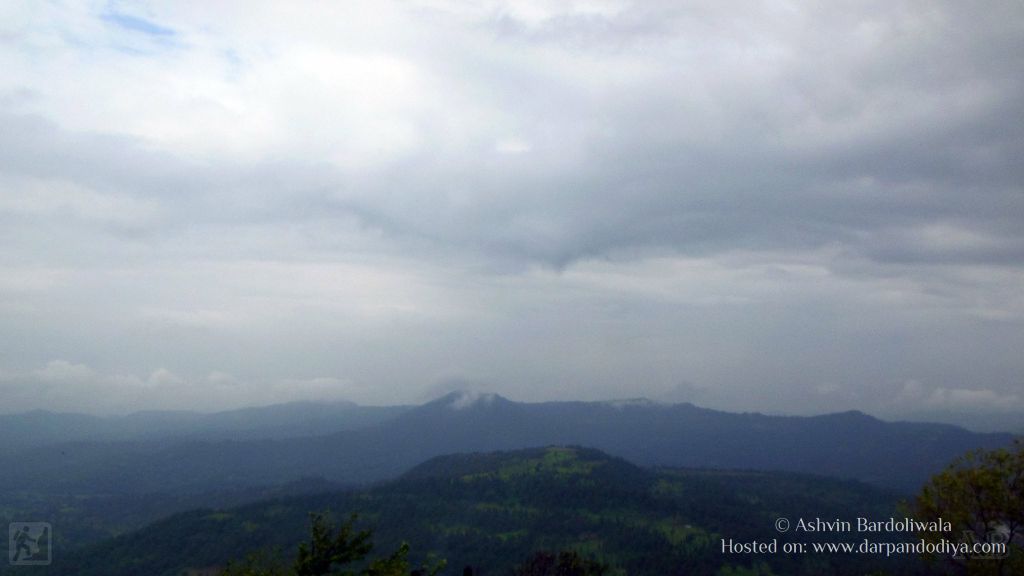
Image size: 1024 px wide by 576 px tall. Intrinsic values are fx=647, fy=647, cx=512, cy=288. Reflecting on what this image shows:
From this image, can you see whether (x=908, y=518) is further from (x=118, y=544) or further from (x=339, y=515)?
(x=118, y=544)

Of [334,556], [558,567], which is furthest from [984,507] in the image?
[334,556]

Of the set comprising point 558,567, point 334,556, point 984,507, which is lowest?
point 558,567

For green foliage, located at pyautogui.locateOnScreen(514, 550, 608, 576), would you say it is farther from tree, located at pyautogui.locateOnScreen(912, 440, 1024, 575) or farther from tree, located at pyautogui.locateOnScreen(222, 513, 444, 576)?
tree, located at pyautogui.locateOnScreen(912, 440, 1024, 575)

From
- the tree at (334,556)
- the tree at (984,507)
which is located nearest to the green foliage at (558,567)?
the tree at (334,556)

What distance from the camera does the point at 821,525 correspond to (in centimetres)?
18150

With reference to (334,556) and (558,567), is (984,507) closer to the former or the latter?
(558,567)

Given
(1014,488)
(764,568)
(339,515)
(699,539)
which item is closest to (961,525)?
(1014,488)

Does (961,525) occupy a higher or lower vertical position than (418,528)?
higher

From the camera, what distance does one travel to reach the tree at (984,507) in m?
27.7

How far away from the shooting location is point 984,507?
28.2 metres

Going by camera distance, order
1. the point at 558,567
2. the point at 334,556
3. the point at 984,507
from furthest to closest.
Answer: the point at 558,567
the point at 984,507
the point at 334,556

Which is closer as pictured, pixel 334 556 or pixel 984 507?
pixel 334 556

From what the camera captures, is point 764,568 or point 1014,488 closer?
point 1014,488

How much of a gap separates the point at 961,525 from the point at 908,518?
9.04 ft
